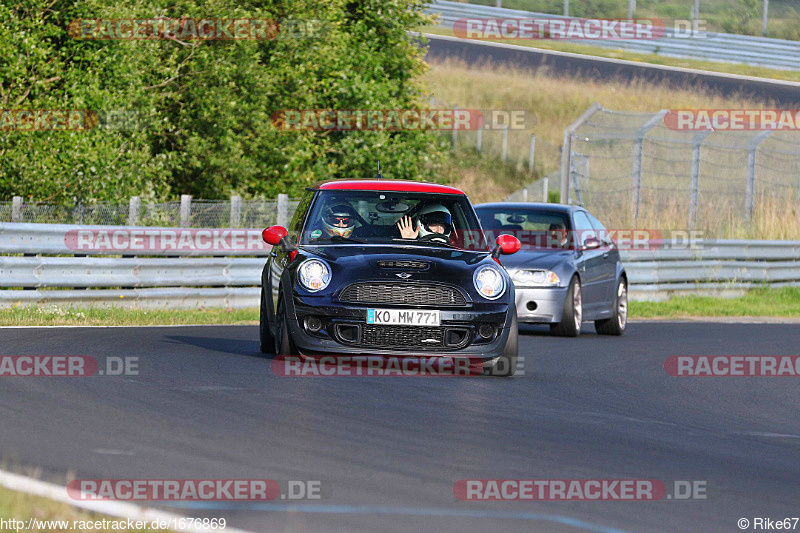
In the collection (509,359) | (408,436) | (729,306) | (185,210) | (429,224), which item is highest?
(429,224)

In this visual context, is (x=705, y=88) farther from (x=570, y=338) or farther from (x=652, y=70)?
(x=570, y=338)

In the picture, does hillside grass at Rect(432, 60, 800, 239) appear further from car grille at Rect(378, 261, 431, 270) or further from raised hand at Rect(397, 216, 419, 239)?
car grille at Rect(378, 261, 431, 270)

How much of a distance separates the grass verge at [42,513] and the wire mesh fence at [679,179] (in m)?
18.0

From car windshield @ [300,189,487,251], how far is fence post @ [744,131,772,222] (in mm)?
15929

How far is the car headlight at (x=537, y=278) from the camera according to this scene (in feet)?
49.7

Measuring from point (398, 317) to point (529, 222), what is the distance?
6.45 meters

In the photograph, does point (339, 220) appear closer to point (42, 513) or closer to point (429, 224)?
point (429, 224)

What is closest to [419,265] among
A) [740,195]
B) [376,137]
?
[376,137]

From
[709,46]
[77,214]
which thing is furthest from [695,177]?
[709,46]

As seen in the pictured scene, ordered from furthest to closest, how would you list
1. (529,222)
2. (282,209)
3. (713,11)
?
(713,11) < (282,209) < (529,222)

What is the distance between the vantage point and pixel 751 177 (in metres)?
27.3

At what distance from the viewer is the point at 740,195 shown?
31703 mm

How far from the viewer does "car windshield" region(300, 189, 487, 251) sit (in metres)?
11.1

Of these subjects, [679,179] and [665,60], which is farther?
[665,60]
